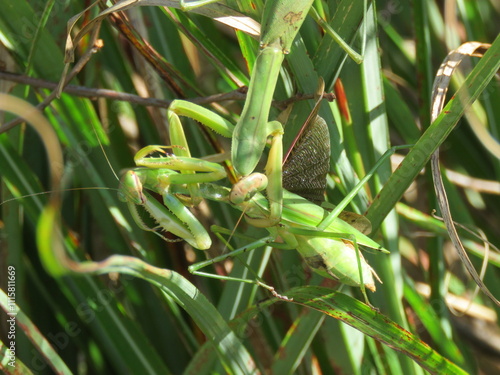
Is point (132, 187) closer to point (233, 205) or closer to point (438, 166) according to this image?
point (233, 205)

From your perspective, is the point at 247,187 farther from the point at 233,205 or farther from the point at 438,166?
the point at 438,166

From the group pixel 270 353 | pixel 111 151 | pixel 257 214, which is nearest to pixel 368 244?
pixel 257 214

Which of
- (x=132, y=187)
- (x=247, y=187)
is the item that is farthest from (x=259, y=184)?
(x=132, y=187)

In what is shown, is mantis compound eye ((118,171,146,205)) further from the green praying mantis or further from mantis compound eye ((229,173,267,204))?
mantis compound eye ((229,173,267,204))

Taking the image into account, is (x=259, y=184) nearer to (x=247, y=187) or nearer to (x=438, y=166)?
(x=247, y=187)

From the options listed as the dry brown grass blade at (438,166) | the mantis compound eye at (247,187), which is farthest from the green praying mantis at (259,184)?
the dry brown grass blade at (438,166)

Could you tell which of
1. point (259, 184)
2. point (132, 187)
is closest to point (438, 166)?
point (259, 184)

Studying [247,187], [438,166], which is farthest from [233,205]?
[438,166]

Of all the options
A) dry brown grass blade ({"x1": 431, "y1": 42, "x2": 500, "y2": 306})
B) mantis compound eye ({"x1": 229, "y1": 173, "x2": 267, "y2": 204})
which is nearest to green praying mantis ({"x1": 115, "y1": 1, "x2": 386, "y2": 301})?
mantis compound eye ({"x1": 229, "y1": 173, "x2": 267, "y2": 204})
